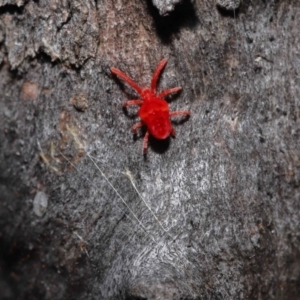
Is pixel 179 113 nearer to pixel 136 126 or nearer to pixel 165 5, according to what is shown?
pixel 136 126

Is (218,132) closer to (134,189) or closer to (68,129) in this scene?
(134,189)

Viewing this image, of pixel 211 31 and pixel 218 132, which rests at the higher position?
pixel 211 31

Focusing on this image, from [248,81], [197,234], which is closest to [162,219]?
[197,234]

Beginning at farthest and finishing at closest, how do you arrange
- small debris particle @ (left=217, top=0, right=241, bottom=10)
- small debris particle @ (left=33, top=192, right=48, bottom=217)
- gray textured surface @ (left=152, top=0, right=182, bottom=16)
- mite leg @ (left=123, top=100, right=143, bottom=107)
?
small debris particle @ (left=33, top=192, right=48, bottom=217) < mite leg @ (left=123, top=100, right=143, bottom=107) < small debris particle @ (left=217, top=0, right=241, bottom=10) < gray textured surface @ (left=152, top=0, right=182, bottom=16)

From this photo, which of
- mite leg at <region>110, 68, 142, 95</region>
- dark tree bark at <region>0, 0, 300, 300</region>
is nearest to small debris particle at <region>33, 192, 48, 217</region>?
dark tree bark at <region>0, 0, 300, 300</region>

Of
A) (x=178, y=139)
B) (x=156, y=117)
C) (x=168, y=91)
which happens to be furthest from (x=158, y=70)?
(x=178, y=139)

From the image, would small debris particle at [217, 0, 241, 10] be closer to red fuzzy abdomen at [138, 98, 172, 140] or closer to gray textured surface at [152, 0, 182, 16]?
gray textured surface at [152, 0, 182, 16]
